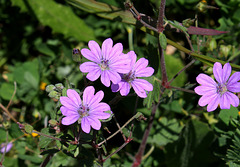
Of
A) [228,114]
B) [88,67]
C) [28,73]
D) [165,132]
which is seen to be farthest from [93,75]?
[28,73]

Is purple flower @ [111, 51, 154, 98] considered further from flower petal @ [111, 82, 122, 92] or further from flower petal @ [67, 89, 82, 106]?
flower petal @ [67, 89, 82, 106]

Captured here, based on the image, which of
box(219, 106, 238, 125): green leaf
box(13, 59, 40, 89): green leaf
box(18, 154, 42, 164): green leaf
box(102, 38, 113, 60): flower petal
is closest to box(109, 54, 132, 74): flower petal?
box(102, 38, 113, 60): flower petal

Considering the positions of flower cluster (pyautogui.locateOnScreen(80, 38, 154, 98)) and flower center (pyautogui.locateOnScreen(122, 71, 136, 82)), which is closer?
flower cluster (pyautogui.locateOnScreen(80, 38, 154, 98))

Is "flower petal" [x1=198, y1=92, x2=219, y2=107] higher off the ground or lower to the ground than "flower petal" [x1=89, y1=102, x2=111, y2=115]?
higher

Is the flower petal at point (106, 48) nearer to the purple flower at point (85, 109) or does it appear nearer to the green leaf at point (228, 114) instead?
the purple flower at point (85, 109)

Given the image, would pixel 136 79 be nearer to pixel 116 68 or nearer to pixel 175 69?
pixel 116 68

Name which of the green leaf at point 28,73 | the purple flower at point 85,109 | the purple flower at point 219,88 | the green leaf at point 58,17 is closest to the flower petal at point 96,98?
the purple flower at point 85,109
